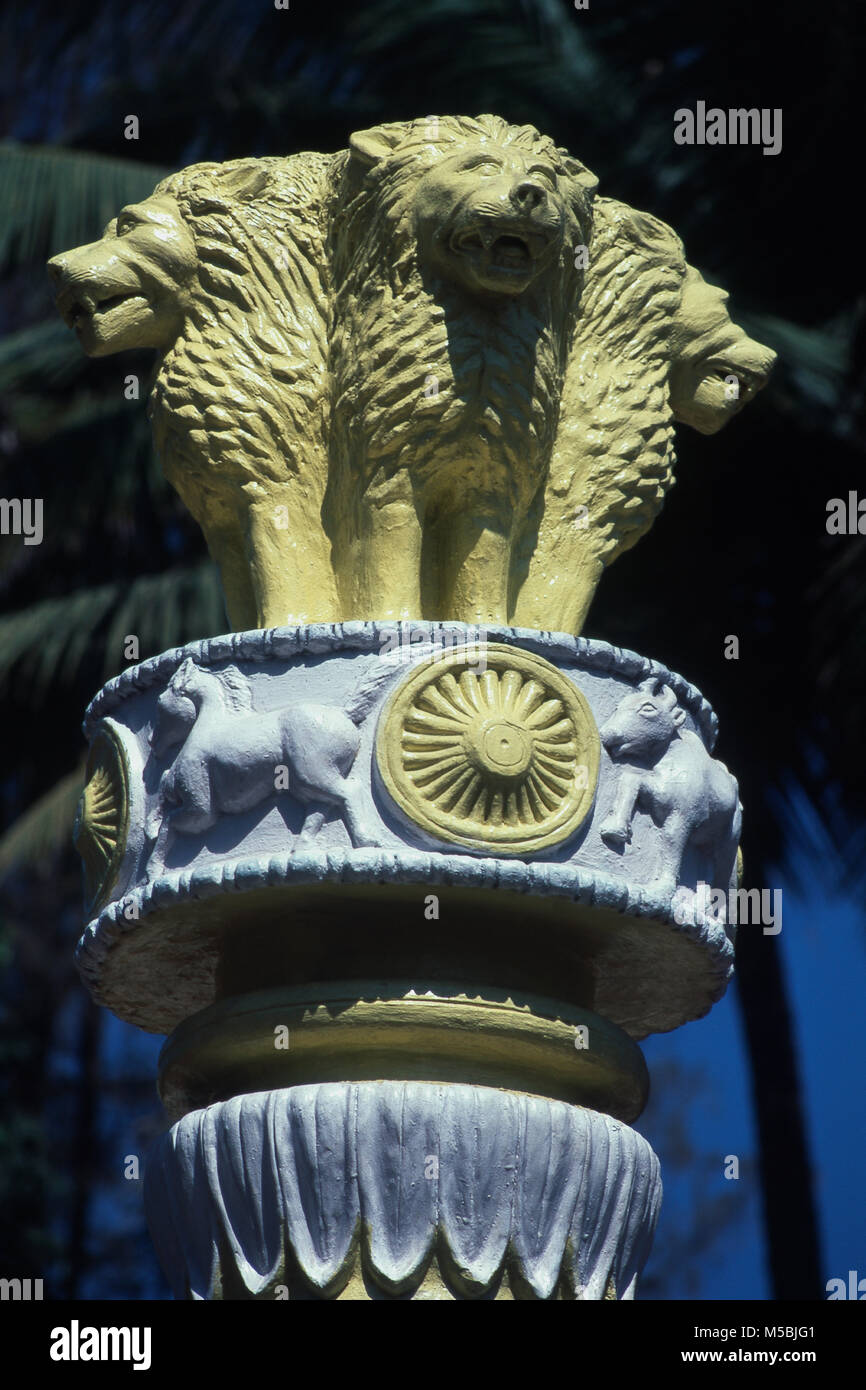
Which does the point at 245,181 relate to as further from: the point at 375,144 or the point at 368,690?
the point at 368,690

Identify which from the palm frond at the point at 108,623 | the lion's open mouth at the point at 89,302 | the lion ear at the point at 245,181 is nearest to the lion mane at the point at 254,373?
the lion ear at the point at 245,181

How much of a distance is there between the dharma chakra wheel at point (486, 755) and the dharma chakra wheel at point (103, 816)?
44cm

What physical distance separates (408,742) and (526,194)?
823mm

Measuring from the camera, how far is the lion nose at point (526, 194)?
2.77m

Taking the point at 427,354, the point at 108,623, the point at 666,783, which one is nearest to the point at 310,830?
the point at 666,783

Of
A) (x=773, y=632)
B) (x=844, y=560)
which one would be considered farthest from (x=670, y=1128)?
(x=844, y=560)

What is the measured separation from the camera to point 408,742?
8.52ft

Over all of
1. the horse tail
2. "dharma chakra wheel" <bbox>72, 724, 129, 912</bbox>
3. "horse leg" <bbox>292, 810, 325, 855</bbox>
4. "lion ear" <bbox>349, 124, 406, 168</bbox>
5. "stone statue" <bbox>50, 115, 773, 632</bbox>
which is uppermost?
"lion ear" <bbox>349, 124, 406, 168</bbox>

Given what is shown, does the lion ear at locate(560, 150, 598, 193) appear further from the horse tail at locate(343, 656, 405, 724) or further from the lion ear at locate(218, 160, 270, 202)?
the horse tail at locate(343, 656, 405, 724)

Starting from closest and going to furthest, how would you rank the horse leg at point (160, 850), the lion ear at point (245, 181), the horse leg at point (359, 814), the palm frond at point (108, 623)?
the horse leg at point (359, 814), the horse leg at point (160, 850), the lion ear at point (245, 181), the palm frond at point (108, 623)

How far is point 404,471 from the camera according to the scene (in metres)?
2.89

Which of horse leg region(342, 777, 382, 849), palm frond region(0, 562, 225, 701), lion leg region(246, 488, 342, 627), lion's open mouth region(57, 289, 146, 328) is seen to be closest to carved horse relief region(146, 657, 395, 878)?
horse leg region(342, 777, 382, 849)

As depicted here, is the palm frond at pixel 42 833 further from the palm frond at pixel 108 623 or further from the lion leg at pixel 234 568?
the lion leg at pixel 234 568

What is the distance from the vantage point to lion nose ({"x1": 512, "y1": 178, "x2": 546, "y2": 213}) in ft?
→ 9.07
